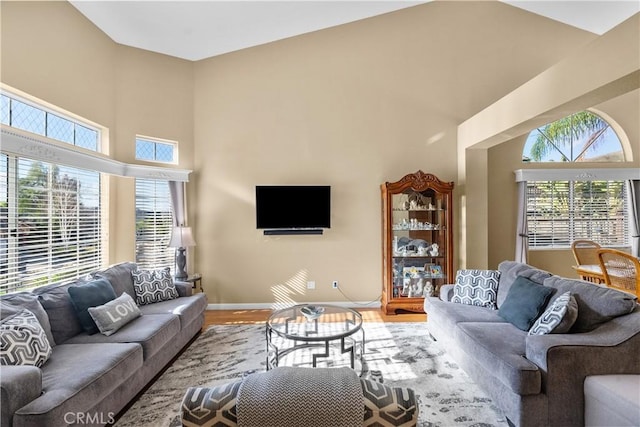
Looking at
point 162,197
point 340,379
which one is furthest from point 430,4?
point 340,379

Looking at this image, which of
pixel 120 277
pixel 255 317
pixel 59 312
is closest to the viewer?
pixel 59 312

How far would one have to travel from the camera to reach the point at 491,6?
15.8ft

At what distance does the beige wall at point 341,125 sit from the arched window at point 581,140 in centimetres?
107

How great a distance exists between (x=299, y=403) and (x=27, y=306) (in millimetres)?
2508

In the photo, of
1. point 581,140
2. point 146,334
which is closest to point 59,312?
point 146,334

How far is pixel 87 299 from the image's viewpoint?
2693 mm

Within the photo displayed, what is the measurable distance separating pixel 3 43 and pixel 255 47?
290 centimetres

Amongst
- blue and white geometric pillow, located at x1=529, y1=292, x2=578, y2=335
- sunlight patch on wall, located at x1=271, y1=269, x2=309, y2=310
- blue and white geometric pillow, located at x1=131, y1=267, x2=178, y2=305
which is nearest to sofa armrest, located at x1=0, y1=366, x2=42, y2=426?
blue and white geometric pillow, located at x1=131, y1=267, x2=178, y2=305

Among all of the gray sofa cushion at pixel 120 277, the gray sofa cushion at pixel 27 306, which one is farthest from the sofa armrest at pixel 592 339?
the gray sofa cushion at pixel 120 277

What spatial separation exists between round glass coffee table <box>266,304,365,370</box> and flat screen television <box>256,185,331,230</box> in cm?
149

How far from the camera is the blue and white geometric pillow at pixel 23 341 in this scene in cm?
189

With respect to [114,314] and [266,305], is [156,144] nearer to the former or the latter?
[114,314]

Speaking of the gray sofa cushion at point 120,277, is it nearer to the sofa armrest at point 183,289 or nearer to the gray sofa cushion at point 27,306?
the sofa armrest at point 183,289

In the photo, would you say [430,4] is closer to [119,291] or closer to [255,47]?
[255,47]
